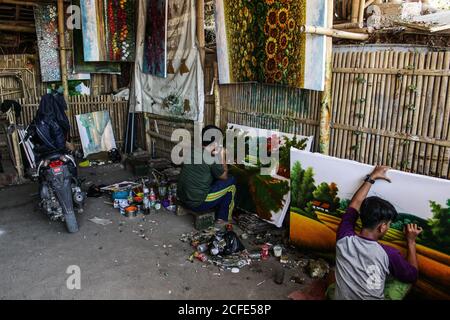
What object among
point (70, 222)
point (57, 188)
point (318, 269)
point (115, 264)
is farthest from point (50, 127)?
point (318, 269)

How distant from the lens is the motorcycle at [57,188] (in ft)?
16.7

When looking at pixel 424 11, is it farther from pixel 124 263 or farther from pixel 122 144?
pixel 122 144

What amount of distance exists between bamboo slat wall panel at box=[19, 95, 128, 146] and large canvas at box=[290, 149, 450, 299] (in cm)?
638

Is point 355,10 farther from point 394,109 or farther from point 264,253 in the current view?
point 264,253

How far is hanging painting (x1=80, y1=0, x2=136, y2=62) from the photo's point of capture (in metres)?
8.07

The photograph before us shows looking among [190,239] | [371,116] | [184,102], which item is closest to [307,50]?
[371,116]

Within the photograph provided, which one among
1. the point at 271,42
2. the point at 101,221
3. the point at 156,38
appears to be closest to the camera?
the point at 271,42

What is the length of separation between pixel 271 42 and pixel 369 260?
321 centimetres

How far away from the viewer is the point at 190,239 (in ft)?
16.2

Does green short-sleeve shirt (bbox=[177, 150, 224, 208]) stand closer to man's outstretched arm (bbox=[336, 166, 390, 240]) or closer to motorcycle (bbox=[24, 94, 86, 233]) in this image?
motorcycle (bbox=[24, 94, 86, 233])

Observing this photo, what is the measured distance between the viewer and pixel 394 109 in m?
4.08

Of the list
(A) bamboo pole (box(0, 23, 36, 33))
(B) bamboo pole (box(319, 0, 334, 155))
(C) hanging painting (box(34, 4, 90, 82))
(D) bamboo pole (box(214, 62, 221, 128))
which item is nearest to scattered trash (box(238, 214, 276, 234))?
(B) bamboo pole (box(319, 0, 334, 155))
